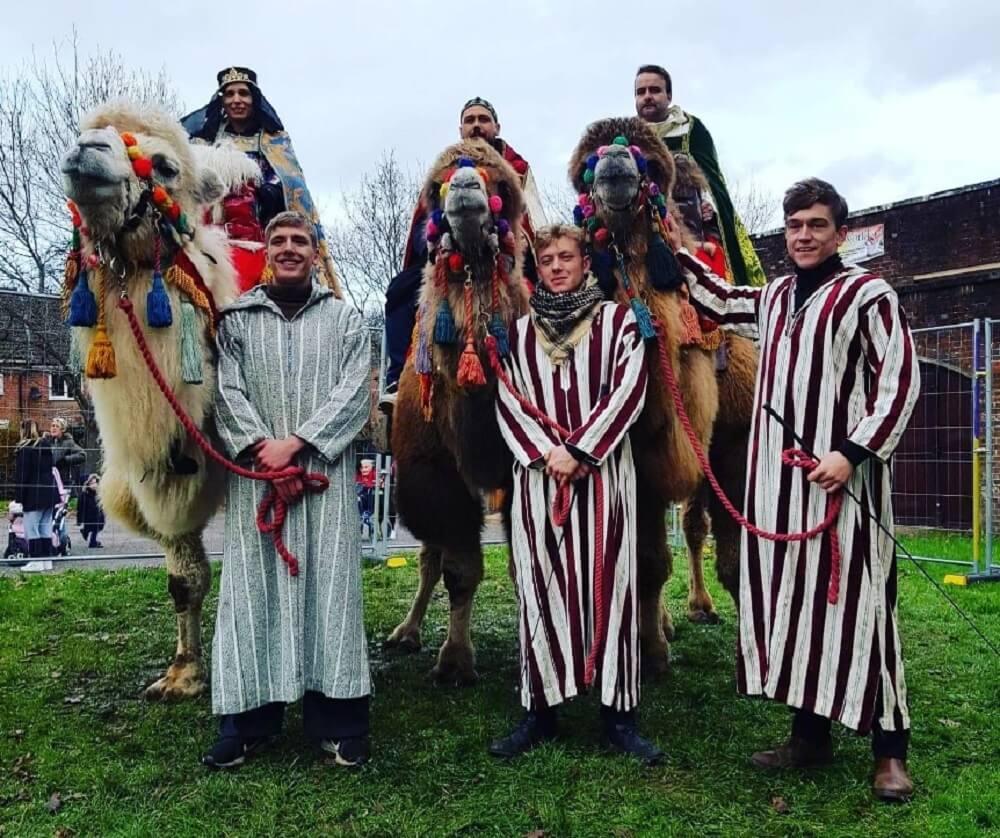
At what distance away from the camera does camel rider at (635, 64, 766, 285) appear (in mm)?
5182

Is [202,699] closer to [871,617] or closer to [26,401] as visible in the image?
[871,617]

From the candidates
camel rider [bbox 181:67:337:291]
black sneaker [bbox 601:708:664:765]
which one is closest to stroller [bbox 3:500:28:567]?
camel rider [bbox 181:67:337:291]

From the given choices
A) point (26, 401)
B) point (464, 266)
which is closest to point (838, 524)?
point (464, 266)

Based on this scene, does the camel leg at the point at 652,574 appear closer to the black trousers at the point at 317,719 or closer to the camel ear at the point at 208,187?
the black trousers at the point at 317,719

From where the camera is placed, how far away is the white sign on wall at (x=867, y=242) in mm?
13758

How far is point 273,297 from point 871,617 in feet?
8.39

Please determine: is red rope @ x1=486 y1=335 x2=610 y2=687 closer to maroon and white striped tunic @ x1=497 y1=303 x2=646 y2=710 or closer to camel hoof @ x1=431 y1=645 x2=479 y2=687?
maroon and white striped tunic @ x1=497 y1=303 x2=646 y2=710

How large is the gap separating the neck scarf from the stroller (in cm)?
773

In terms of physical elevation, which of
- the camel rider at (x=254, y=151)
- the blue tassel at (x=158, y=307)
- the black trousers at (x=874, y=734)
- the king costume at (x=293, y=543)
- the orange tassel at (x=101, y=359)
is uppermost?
the camel rider at (x=254, y=151)

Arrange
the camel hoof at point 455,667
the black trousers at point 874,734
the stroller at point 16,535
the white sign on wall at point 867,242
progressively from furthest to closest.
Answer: the white sign on wall at point 867,242 < the stroller at point 16,535 < the camel hoof at point 455,667 < the black trousers at point 874,734

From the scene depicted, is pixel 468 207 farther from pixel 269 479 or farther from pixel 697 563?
pixel 697 563

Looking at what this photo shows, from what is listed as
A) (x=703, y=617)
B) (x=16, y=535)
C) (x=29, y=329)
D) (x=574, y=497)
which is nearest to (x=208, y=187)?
(x=574, y=497)

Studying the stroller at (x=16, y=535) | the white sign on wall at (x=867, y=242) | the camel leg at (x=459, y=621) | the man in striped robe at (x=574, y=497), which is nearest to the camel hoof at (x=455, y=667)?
the camel leg at (x=459, y=621)

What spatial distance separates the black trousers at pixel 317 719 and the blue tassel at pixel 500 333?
58.6 inches
